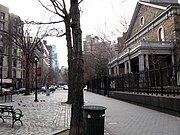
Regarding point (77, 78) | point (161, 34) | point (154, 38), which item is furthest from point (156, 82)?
point (154, 38)

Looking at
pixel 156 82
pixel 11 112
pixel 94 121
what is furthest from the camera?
pixel 156 82

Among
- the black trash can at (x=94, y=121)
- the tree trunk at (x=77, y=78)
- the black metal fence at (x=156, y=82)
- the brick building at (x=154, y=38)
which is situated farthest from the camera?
the brick building at (x=154, y=38)

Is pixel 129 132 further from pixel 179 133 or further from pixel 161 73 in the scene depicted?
pixel 161 73

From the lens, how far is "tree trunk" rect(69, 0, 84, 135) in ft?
25.5

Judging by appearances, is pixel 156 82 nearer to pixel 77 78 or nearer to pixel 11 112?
pixel 77 78

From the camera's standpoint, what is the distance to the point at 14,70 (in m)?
78.0

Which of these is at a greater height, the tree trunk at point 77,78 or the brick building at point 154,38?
the brick building at point 154,38

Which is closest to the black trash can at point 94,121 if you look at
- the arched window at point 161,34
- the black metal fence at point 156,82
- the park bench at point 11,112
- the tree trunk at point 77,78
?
the tree trunk at point 77,78

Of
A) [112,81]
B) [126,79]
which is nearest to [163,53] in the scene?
[112,81]

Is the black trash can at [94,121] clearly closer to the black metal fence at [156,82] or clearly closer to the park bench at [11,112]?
the park bench at [11,112]

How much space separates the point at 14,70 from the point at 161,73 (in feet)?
228

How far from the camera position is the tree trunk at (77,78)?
25.5 feet

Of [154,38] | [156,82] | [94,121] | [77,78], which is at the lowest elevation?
[94,121]

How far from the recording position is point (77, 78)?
314 inches
